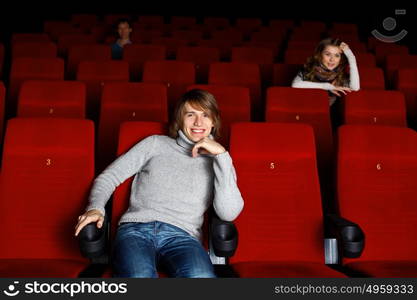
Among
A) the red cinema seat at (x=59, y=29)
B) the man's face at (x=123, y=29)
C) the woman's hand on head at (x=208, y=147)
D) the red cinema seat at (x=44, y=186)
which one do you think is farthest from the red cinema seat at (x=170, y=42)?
the woman's hand on head at (x=208, y=147)

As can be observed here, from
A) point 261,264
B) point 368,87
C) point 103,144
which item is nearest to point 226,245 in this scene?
point 261,264

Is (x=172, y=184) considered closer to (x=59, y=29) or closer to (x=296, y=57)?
(x=296, y=57)

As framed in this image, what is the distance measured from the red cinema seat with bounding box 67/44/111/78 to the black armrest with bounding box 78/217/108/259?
1.33 meters

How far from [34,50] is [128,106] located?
0.99 m

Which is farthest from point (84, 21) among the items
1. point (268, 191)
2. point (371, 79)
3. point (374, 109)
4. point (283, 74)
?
point (268, 191)

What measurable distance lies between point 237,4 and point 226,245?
3.46m

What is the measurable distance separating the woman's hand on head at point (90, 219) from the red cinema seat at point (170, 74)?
0.87m

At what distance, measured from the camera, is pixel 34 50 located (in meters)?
2.10

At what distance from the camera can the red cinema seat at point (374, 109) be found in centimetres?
137

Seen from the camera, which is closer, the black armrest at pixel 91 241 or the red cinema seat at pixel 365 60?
the black armrest at pixel 91 241

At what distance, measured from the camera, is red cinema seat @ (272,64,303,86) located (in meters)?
1.82

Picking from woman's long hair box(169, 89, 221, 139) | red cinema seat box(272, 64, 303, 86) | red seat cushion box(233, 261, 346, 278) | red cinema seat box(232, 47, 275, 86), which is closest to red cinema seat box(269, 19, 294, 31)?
red cinema seat box(232, 47, 275, 86)

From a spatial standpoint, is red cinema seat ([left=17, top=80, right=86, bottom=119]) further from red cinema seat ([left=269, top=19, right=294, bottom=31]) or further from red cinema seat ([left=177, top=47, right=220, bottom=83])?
red cinema seat ([left=269, top=19, right=294, bottom=31])

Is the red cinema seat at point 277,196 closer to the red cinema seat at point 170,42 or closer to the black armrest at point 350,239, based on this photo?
the black armrest at point 350,239
